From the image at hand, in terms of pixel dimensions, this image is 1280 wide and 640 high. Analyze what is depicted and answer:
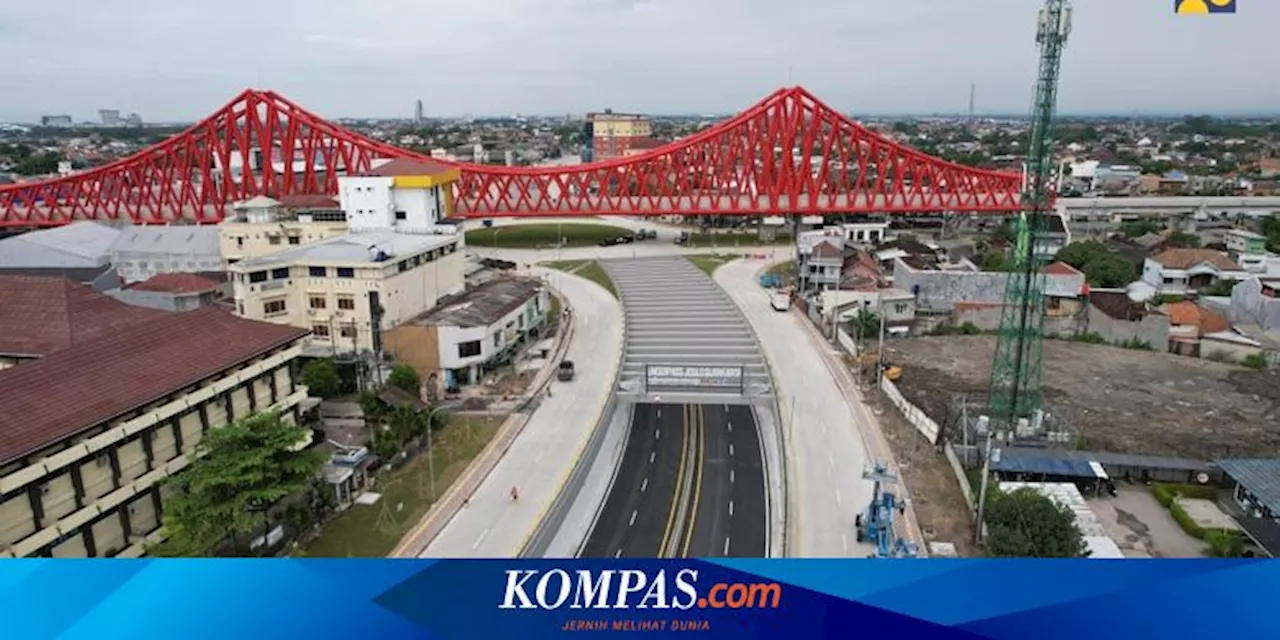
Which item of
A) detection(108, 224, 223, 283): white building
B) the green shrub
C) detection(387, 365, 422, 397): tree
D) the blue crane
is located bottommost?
the blue crane

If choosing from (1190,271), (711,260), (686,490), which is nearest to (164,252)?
(711,260)

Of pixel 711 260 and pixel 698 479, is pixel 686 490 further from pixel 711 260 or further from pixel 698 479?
pixel 711 260

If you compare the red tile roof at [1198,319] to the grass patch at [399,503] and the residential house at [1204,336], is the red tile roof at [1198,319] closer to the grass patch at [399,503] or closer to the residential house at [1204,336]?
the residential house at [1204,336]

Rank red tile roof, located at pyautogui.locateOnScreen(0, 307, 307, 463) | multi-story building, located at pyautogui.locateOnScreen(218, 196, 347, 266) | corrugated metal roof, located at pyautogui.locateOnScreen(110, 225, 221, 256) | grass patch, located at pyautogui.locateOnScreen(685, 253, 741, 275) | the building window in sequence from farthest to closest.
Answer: grass patch, located at pyautogui.locateOnScreen(685, 253, 741, 275), corrugated metal roof, located at pyautogui.locateOnScreen(110, 225, 221, 256), multi-story building, located at pyautogui.locateOnScreen(218, 196, 347, 266), the building window, red tile roof, located at pyautogui.locateOnScreen(0, 307, 307, 463)

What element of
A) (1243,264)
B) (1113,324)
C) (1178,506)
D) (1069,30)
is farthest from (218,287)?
(1243,264)

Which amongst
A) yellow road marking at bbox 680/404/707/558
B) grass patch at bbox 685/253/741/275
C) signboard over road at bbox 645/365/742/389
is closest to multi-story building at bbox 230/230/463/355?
signboard over road at bbox 645/365/742/389

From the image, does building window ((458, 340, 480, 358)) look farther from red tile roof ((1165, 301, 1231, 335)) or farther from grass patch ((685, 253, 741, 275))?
red tile roof ((1165, 301, 1231, 335))

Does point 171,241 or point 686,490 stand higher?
point 171,241

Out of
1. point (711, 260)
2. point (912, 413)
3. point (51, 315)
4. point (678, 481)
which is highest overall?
point (51, 315)
